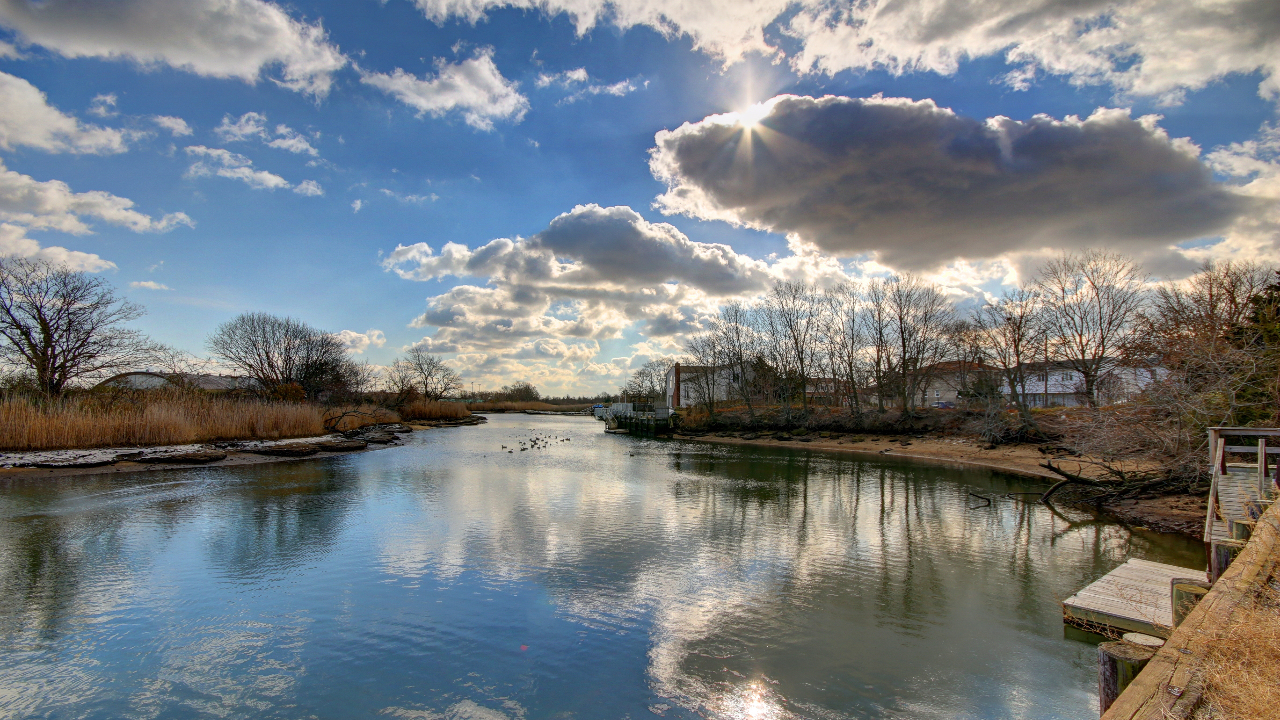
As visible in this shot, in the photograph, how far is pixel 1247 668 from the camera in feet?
9.74

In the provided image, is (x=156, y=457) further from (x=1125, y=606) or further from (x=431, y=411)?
(x=431, y=411)

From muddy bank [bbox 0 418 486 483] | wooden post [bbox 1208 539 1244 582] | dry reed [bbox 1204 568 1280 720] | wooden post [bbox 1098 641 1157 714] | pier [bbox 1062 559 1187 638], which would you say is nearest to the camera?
dry reed [bbox 1204 568 1280 720]

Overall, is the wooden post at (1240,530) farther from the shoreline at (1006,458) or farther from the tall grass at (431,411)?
the tall grass at (431,411)

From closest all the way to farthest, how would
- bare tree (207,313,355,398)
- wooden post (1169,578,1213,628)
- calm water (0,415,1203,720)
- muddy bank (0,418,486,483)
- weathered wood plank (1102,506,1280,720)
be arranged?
weathered wood plank (1102,506,1280,720), calm water (0,415,1203,720), wooden post (1169,578,1213,628), muddy bank (0,418,486,483), bare tree (207,313,355,398)

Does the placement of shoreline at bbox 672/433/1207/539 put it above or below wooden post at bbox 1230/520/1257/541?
below

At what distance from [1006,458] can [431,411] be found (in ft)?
158

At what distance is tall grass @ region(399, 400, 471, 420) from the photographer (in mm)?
52028

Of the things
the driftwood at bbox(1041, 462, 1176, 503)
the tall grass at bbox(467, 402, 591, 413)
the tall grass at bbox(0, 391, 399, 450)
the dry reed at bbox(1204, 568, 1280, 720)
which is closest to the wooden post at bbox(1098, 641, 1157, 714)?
the dry reed at bbox(1204, 568, 1280, 720)

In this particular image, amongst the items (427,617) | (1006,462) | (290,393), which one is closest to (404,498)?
(427,617)

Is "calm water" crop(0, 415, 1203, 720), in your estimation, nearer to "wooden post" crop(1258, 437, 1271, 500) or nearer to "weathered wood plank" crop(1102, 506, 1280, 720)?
"weathered wood plank" crop(1102, 506, 1280, 720)

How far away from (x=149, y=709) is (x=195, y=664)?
0.75m

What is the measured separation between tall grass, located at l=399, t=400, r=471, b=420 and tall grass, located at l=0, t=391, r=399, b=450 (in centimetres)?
2581

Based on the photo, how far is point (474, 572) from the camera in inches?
312

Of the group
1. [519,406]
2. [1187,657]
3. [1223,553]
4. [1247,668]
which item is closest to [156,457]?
[1187,657]
